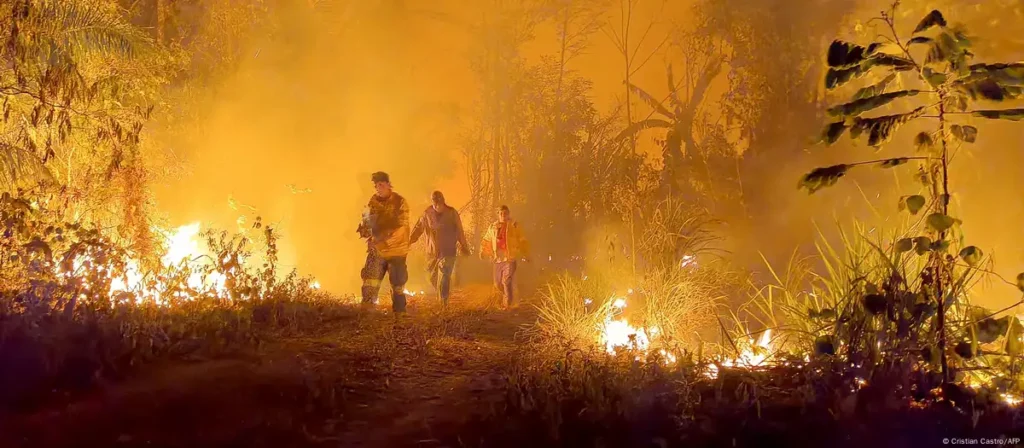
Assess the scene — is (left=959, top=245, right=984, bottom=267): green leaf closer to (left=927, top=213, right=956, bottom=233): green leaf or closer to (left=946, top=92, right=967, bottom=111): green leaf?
(left=927, top=213, right=956, bottom=233): green leaf

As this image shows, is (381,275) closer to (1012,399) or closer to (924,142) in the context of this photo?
(924,142)

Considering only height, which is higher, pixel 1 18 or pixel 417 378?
pixel 1 18

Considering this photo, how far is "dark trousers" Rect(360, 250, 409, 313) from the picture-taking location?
9.02 metres

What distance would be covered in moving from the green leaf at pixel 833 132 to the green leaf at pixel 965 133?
22.7 inches

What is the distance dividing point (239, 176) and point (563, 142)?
891 cm

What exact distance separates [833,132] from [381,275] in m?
6.76

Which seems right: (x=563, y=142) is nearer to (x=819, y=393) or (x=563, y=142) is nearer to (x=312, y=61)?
(x=312, y=61)

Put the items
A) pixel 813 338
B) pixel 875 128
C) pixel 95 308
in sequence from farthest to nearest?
pixel 95 308, pixel 813 338, pixel 875 128

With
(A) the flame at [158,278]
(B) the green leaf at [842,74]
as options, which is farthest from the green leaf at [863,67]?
(A) the flame at [158,278]

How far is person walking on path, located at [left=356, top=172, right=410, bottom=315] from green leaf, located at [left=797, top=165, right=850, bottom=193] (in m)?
5.92

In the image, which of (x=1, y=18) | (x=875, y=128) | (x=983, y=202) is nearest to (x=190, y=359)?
(x=1, y=18)

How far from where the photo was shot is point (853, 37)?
10125mm

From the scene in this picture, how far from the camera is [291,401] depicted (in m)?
4.34

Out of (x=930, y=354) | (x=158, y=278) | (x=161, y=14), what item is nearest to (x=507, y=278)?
(x=158, y=278)
